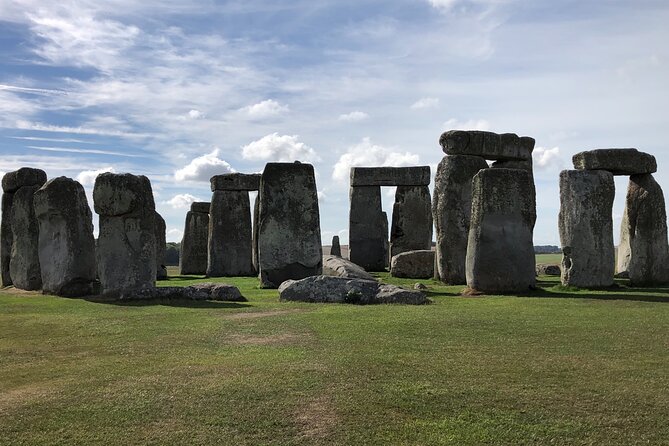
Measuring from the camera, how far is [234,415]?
555cm

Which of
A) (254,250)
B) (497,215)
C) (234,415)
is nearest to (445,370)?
(234,415)

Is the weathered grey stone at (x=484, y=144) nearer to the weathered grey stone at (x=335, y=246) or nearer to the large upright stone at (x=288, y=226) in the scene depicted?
the large upright stone at (x=288, y=226)

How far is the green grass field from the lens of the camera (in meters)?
5.24

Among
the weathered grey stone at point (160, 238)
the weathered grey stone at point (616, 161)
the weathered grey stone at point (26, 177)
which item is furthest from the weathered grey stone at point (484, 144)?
the weathered grey stone at point (160, 238)

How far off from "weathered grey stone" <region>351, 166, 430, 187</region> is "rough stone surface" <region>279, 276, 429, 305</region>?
46.0ft

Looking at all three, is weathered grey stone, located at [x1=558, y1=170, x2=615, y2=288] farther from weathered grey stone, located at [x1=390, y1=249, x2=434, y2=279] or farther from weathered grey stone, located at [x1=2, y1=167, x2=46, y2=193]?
Result: weathered grey stone, located at [x1=2, y1=167, x2=46, y2=193]

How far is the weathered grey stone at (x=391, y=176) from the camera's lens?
26.7 m

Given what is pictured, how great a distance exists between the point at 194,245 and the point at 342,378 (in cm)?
2217

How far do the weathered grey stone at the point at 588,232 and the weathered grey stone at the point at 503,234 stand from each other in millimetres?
1413

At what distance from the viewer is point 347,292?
1269 centimetres

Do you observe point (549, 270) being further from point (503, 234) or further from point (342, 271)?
point (503, 234)

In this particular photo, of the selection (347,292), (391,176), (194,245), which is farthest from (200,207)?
(347,292)

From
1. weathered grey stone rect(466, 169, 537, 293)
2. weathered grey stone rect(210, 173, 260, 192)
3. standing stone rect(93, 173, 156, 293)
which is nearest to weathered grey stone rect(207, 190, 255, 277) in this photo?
weathered grey stone rect(210, 173, 260, 192)

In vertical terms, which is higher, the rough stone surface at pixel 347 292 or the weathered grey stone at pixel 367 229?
the weathered grey stone at pixel 367 229
